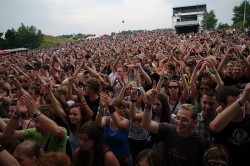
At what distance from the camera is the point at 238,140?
2812mm

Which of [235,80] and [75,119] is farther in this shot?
[235,80]

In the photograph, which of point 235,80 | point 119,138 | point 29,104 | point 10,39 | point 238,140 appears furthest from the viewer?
point 10,39

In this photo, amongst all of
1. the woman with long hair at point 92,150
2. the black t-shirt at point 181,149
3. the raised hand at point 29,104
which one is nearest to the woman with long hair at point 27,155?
the woman with long hair at point 92,150

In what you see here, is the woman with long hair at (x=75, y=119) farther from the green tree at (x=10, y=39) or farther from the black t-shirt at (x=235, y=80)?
the green tree at (x=10, y=39)

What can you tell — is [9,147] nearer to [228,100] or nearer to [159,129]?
[159,129]

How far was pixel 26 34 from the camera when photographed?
66125mm

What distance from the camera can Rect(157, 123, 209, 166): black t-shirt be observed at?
9.07ft

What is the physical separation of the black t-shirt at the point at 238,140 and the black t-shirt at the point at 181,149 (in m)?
0.22

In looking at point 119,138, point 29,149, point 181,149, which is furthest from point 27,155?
point 181,149

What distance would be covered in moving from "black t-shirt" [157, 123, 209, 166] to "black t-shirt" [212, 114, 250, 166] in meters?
0.22

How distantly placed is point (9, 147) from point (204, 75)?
3909 mm

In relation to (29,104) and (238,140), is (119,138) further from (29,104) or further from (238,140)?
(238,140)

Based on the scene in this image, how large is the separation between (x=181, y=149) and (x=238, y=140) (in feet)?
2.04

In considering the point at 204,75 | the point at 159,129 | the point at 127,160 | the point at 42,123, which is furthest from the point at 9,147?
the point at 204,75
